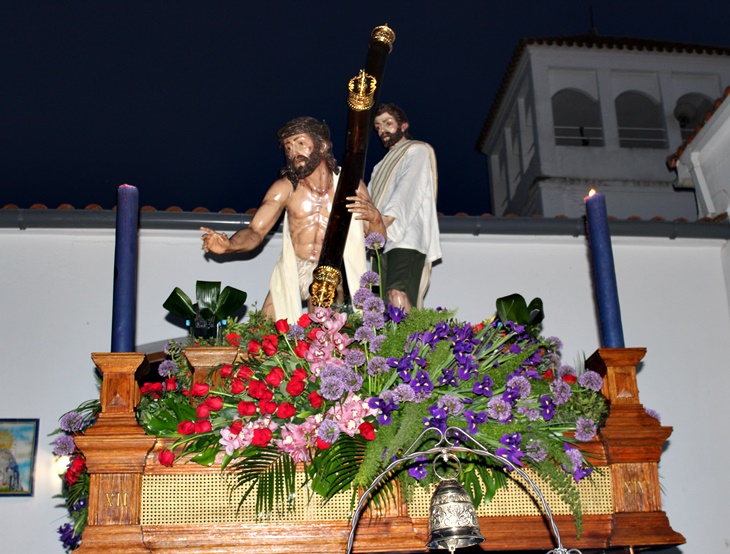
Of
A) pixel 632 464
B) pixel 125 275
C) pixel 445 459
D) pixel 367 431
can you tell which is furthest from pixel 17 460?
pixel 445 459

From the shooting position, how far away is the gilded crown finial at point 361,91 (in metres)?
4.25

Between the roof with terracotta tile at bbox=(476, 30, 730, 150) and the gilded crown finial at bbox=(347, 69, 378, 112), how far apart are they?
1805cm

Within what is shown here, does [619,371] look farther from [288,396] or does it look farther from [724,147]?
[724,147]

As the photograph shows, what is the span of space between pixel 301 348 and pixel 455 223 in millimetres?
4302

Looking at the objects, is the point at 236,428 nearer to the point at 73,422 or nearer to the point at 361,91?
the point at 73,422

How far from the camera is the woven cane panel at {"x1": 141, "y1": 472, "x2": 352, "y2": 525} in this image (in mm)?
3457

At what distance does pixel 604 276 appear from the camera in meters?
4.25

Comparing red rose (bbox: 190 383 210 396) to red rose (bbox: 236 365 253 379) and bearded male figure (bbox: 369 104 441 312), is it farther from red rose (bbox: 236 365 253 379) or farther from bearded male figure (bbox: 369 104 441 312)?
bearded male figure (bbox: 369 104 441 312)

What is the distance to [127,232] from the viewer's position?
4.11m

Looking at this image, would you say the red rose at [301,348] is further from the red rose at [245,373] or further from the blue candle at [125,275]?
the blue candle at [125,275]

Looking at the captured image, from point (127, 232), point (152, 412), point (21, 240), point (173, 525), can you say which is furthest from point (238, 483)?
point (21, 240)

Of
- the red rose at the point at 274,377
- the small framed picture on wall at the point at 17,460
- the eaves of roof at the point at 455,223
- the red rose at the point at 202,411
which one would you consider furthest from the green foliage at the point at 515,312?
the small framed picture on wall at the point at 17,460

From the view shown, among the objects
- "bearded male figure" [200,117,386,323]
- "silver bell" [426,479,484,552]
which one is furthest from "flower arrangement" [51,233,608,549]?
"bearded male figure" [200,117,386,323]

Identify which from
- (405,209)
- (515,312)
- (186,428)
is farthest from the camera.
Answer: (405,209)
